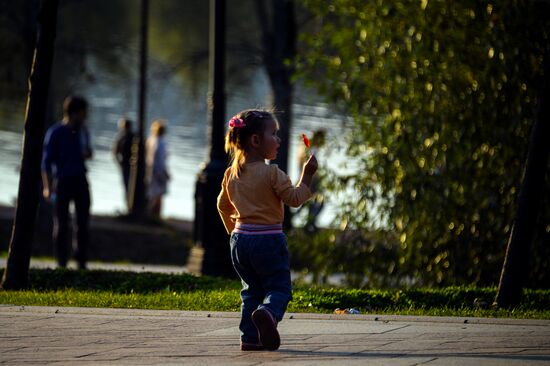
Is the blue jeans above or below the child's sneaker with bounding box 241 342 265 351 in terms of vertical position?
above

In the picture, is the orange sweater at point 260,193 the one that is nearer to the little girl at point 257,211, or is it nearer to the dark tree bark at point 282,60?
the little girl at point 257,211

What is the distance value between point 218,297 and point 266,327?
300 cm

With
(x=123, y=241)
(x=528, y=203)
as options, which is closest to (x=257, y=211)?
(x=528, y=203)

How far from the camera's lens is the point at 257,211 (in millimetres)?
7391

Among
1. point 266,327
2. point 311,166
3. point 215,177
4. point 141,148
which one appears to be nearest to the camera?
point 266,327

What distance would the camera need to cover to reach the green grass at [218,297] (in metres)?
9.41

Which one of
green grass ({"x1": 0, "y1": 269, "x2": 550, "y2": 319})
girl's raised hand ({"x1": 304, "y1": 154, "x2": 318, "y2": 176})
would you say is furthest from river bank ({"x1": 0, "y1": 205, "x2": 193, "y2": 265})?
girl's raised hand ({"x1": 304, "y1": 154, "x2": 318, "y2": 176})

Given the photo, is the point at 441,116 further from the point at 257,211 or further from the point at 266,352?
the point at 266,352

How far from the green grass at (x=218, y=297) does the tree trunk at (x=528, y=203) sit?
0.71ft

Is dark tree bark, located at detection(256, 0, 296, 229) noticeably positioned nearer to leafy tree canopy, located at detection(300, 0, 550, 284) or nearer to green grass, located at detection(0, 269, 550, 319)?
leafy tree canopy, located at detection(300, 0, 550, 284)

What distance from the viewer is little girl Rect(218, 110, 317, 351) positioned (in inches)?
288

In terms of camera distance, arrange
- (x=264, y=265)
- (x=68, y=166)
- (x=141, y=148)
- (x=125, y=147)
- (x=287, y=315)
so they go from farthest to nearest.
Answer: (x=125, y=147), (x=141, y=148), (x=68, y=166), (x=287, y=315), (x=264, y=265)

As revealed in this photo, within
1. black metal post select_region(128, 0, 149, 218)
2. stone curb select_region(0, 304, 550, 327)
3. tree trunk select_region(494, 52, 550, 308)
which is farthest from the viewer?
black metal post select_region(128, 0, 149, 218)

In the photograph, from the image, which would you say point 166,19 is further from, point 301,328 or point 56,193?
point 301,328
